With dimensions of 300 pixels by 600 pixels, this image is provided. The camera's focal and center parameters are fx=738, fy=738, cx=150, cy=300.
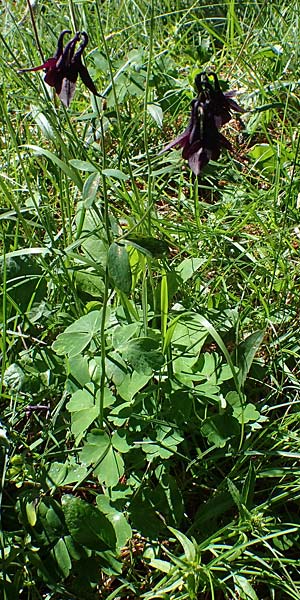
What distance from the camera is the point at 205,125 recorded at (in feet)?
4.42

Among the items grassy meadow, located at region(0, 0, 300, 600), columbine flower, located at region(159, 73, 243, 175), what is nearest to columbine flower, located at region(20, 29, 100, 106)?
grassy meadow, located at region(0, 0, 300, 600)

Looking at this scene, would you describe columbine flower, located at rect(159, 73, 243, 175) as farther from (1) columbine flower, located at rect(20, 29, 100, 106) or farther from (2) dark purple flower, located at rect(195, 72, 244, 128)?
(1) columbine flower, located at rect(20, 29, 100, 106)

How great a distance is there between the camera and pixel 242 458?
143 cm

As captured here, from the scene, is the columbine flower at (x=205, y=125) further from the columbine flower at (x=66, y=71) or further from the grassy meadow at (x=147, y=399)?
the columbine flower at (x=66, y=71)

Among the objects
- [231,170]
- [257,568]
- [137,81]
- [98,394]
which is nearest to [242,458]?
[257,568]

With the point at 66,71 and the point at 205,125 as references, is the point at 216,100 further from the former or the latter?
the point at 66,71

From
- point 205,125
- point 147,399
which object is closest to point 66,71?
point 205,125

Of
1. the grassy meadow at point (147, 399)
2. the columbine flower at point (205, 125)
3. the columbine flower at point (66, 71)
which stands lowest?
→ the grassy meadow at point (147, 399)

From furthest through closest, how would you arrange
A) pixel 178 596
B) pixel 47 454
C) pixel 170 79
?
pixel 170 79, pixel 47 454, pixel 178 596

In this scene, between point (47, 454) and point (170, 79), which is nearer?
point (47, 454)

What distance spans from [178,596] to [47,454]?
37 centimetres

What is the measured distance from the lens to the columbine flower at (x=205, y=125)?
135 centimetres

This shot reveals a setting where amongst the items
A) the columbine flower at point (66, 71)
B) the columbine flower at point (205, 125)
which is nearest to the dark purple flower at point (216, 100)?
the columbine flower at point (205, 125)

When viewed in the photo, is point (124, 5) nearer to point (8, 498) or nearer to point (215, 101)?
point (215, 101)
